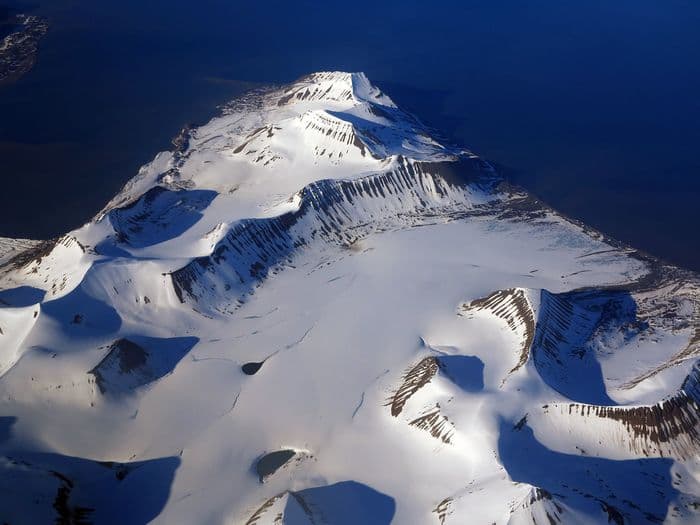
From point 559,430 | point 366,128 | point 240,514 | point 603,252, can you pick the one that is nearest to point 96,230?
point 240,514

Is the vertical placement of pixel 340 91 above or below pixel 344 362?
above

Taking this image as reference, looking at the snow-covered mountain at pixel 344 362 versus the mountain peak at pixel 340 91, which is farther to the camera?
the mountain peak at pixel 340 91

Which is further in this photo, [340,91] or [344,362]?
[340,91]

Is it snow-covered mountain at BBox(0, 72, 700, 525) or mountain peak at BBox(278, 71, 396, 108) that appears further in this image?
mountain peak at BBox(278, 71, 396, 108)

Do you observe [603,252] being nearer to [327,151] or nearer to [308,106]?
[327,151]

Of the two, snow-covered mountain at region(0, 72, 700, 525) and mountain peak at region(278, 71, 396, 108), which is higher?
mountain peak at region(278, 71, 396, 108)

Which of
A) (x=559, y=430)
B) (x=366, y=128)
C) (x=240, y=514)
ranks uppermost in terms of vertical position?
(x=366, y=128)

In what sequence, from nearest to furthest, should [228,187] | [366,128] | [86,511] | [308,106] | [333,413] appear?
[86,511] → [333,413] → [228,187] → [366,128] → [308,106]

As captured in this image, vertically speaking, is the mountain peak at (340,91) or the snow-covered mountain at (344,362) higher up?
the mountain peak at (340,91)
